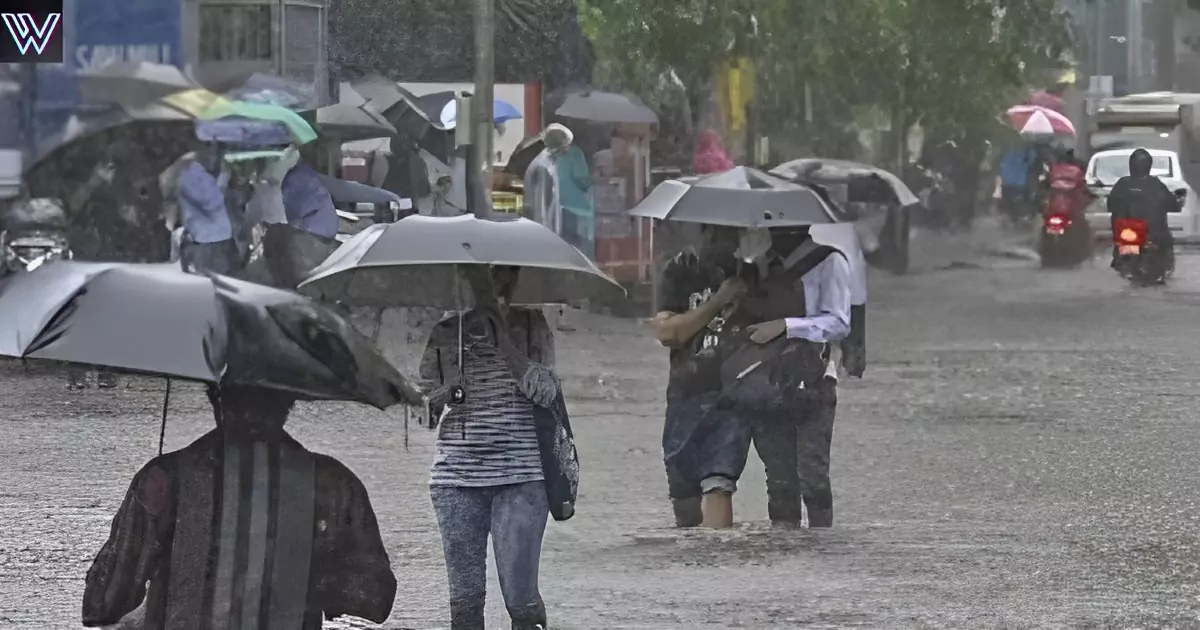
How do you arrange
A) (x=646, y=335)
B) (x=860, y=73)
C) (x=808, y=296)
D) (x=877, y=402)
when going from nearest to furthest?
(x=808, y=296), (x=877, y=402), (x=646, y=335), (x=860, y=73)

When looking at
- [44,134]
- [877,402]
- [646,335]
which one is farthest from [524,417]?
[44,134]

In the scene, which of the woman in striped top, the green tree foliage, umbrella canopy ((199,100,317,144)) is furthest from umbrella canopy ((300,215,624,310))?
the green tree foliage

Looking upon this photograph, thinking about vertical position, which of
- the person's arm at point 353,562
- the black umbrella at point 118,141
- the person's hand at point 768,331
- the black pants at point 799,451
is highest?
the black umbrella at point 118,141

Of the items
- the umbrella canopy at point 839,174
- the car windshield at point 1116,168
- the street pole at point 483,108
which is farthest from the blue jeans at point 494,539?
the car windshield at point 1116,168

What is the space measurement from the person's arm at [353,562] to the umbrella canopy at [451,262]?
1175 mm

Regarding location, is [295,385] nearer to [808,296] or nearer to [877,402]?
[808,296]

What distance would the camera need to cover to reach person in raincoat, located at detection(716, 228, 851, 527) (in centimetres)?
1003

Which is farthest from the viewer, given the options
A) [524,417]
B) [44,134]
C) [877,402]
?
[44,134]

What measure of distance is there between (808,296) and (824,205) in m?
0.46

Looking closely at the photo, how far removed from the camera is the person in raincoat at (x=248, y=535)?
18.5ft

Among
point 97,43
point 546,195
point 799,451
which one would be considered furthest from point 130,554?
point 97,43

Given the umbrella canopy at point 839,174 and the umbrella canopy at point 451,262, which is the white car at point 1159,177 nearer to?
the umbrella canopy at point 839,174

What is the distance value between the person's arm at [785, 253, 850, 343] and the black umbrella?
1283cm

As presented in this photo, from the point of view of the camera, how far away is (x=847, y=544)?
33.7 feet
